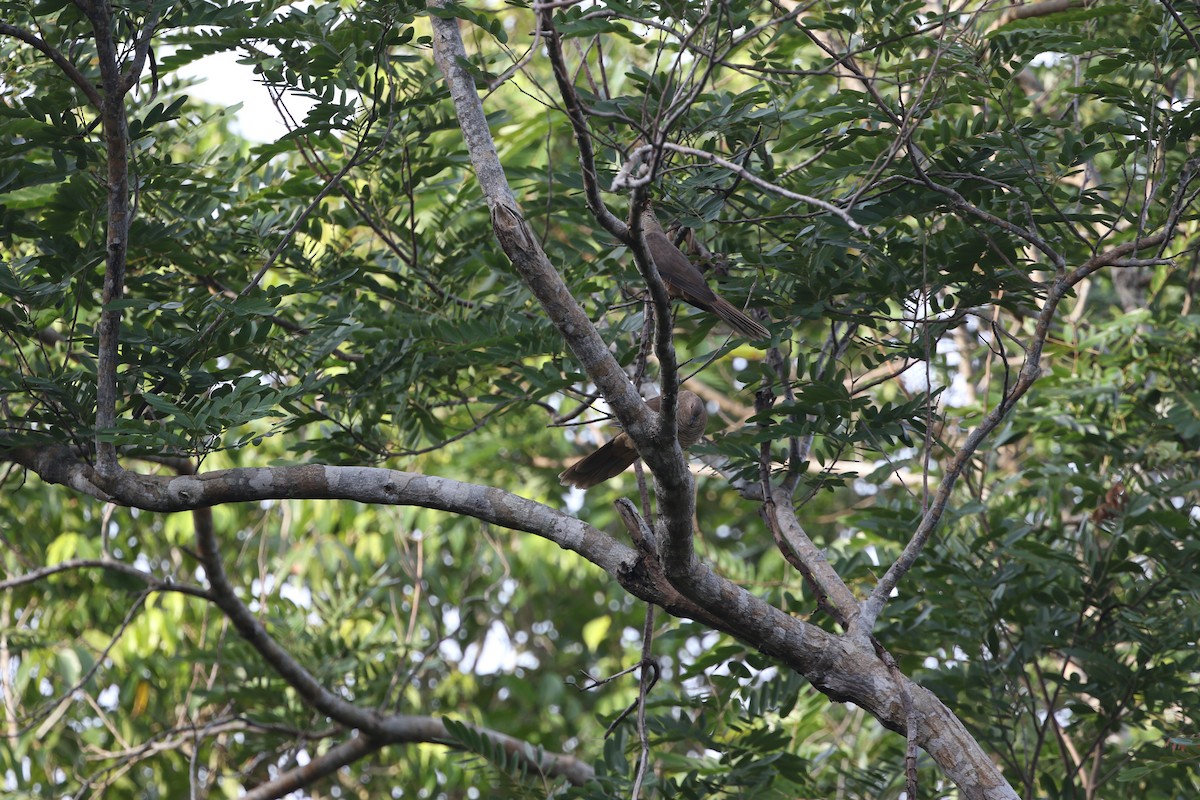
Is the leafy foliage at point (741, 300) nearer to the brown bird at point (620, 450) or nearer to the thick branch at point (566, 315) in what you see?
the brown bird at point (620, 450)

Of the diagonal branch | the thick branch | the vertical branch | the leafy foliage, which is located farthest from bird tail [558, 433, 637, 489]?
the diagonal branch

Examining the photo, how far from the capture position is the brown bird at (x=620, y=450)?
3510 mm

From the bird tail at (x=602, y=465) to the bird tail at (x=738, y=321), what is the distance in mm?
528

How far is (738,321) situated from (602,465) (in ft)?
2.42

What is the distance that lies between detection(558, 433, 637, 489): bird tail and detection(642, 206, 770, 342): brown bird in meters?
0.53

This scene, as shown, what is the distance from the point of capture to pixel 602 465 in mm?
3607

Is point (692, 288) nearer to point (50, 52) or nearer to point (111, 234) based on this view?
point (111, 234)

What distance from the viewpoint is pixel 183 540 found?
6.76 m

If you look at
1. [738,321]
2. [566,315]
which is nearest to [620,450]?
[738,321]

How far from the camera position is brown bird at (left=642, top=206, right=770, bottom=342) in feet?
10.4

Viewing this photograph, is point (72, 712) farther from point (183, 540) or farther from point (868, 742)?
point (868, 742)

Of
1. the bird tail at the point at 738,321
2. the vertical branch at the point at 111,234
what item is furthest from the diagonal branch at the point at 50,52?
the bird tail at the point at 738,321

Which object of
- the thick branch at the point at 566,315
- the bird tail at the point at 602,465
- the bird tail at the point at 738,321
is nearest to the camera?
the thick branch at the point at 566,315

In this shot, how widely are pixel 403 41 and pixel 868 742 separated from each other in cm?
395
